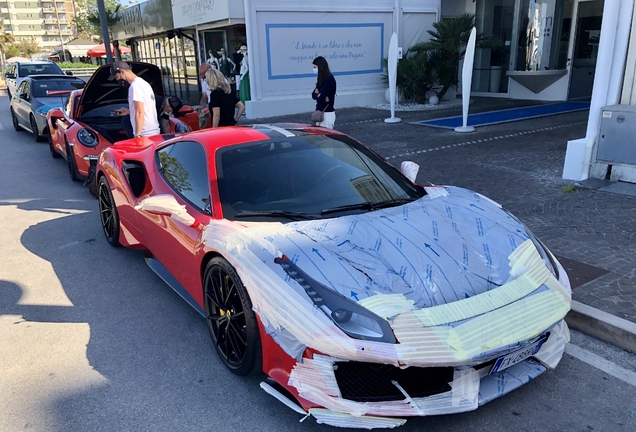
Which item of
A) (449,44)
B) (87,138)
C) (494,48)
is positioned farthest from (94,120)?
(494,48)

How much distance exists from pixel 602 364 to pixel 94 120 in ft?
25.5

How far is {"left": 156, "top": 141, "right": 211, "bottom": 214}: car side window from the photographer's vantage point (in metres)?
3.46

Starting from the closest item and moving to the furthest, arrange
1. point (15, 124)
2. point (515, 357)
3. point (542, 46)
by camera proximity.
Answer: point (515, 357) < point (15, 124) < point (542, 46)

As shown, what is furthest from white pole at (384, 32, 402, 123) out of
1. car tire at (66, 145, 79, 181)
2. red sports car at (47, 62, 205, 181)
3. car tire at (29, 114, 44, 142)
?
car tire at (29, 114, 44, 142)

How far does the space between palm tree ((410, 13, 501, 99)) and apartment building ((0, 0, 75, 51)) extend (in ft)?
421

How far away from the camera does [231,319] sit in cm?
292

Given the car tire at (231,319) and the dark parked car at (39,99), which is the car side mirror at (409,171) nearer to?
the car tire at (231,319)

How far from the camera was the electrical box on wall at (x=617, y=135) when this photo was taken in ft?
20.9

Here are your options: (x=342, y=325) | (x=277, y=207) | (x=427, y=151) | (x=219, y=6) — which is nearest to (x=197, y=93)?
(x=219, y=6)

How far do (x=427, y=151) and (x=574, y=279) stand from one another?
5.49 meters

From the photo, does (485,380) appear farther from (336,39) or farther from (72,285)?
(336,39)

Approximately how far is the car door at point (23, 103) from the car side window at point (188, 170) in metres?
9.63

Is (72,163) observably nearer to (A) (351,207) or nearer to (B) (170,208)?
(B) (170,208)

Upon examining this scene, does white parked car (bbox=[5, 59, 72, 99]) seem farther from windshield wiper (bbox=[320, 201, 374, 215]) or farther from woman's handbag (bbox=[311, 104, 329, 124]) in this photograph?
windshield wiper (bbox=[320, 201, 374, 215])
